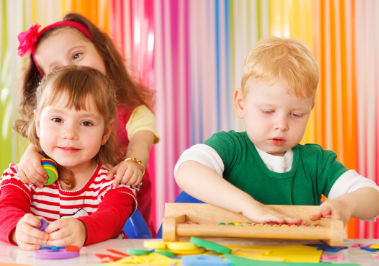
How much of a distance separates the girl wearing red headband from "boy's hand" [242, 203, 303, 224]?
2.14 feet

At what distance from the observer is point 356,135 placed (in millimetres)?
2268

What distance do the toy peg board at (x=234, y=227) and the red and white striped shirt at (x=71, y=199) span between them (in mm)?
208

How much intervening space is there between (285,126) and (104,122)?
44 cm

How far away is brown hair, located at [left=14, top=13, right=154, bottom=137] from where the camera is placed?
5.81 feet

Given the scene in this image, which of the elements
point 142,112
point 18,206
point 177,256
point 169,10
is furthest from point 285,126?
point 169,10

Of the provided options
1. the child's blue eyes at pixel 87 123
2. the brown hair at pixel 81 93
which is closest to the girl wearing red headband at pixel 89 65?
the brown hair at pixel 81 93

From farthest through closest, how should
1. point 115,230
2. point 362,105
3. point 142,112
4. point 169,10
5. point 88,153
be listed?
point 169,10
point 362,105
point 142,112
point 88,153
point 115,230

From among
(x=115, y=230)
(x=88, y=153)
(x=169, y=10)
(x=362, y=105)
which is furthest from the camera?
(x=169, y=10)

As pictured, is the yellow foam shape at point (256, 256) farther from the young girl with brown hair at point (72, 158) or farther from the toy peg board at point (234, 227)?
the young girl with brown hair at point (72, 158)

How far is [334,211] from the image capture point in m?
0.96

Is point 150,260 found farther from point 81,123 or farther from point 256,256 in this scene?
point 81,123

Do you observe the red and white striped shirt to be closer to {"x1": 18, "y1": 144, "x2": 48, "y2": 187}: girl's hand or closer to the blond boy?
{"x1": 18, "y1": 144, "x2": 48, "y2": 187}: girl's hand

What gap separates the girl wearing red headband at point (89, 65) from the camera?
5.58 feet

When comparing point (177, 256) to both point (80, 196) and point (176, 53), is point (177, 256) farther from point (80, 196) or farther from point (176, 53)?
point (176, 53)
